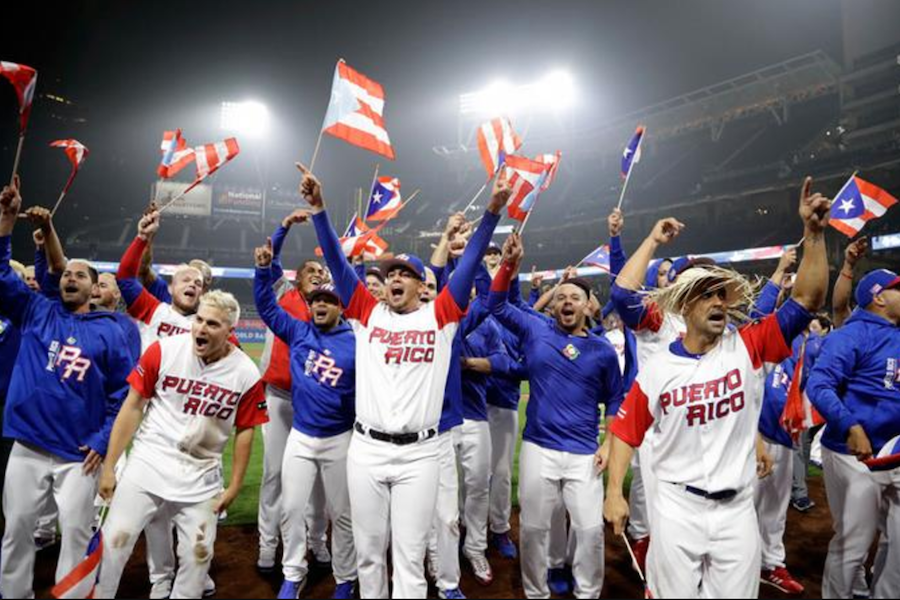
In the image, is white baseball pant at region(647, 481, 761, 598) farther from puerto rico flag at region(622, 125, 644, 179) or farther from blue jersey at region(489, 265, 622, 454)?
puerto rico flag at region(622, 125, 644, 179)

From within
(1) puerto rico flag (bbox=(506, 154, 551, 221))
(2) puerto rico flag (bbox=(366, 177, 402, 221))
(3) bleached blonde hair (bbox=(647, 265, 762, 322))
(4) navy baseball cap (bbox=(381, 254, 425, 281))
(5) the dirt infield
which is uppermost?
(1) puerto rico flag (bbox=(506, 154, 551, 221))

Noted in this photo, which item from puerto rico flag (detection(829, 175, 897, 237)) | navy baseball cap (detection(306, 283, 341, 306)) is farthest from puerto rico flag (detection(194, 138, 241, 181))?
puerto rico flag (detection(829, 175, 897, 237))

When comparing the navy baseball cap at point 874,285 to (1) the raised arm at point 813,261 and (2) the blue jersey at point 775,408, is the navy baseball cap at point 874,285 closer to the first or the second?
(2) the blue jersey at point 775,408

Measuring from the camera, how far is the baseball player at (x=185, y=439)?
10.0 feet

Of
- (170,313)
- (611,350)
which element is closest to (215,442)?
(170,313)

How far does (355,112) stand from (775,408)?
4.50 metres

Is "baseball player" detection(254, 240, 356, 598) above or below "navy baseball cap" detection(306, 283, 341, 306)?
below

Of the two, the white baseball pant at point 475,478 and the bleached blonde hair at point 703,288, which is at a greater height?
the bleached blonde hair at point 703,288

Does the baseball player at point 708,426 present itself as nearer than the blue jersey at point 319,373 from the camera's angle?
Yes

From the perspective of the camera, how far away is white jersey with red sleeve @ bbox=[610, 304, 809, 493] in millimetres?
2684

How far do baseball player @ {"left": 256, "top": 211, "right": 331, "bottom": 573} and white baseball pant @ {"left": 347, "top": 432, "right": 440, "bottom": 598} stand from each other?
1.35m

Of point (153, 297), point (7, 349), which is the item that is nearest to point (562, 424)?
point (153, 297)

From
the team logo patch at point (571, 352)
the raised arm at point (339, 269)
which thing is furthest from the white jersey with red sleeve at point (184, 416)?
the team logo patch at point (571, 352)

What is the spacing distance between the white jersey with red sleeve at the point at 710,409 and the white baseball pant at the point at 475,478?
6.69ft
